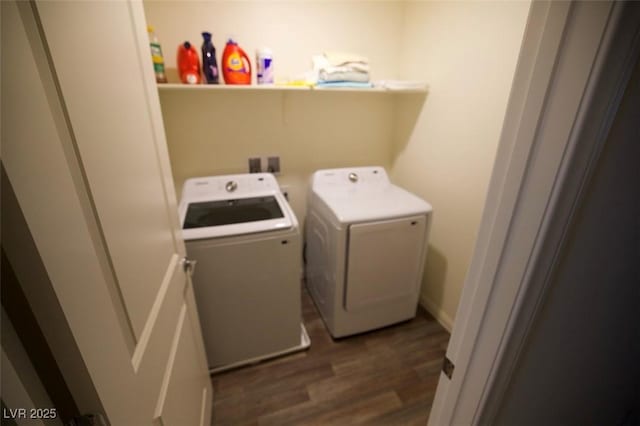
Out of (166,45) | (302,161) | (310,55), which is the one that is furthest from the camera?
(302,161)

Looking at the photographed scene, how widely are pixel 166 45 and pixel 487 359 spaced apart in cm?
217

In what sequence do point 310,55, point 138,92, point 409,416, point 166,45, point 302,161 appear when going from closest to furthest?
point 138,92, point 409,416, point 166,45, point 310,55, point 302,161

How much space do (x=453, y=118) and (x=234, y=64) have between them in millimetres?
1410

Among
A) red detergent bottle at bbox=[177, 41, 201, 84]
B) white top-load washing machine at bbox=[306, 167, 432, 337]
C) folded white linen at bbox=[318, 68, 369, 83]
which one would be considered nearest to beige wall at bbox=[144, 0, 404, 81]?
red detergent bottle at bbox=[177, 41, 201, 84]

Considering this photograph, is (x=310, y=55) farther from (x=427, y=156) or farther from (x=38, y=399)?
(x=38, y=399)

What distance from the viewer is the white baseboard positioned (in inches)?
79.4

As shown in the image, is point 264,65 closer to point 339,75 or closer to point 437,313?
point 339,75

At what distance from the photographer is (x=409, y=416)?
4.88 feet

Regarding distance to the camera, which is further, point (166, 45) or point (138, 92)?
point (166, 45)

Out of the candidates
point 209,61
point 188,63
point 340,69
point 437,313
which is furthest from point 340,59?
point 437,313

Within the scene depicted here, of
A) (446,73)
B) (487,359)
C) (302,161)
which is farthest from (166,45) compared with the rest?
(487,359)

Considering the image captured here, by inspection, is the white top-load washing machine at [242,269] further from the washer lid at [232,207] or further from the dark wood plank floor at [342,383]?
the dark wood plank floor at [342,383]

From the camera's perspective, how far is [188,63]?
162cm

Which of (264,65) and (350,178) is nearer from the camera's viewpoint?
(264,65)
